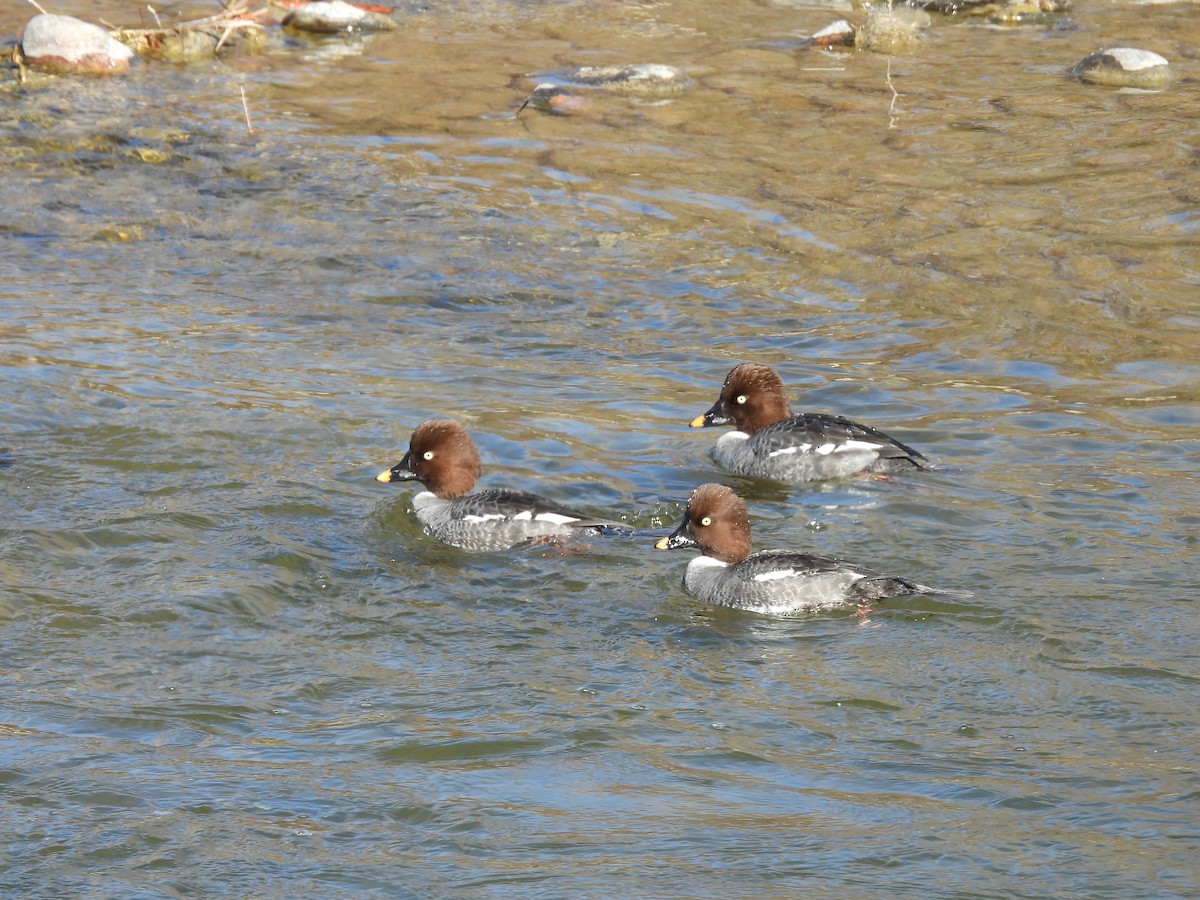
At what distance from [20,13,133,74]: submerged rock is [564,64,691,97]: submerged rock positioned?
556 cm

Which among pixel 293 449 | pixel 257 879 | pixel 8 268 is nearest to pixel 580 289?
pixel 293 449

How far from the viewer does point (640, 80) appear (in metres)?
Result: 19.0

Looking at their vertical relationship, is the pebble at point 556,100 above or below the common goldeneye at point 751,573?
above

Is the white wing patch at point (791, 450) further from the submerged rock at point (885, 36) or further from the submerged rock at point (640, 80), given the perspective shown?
the submerged rock at point (885, 36)

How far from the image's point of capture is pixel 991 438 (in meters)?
10.5

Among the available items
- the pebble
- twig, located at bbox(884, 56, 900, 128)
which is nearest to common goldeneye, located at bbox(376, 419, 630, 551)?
the pebble

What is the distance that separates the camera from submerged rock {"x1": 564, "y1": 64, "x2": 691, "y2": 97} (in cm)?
1892

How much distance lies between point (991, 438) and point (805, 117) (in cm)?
830

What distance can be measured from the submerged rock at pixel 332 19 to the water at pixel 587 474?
1.04 m

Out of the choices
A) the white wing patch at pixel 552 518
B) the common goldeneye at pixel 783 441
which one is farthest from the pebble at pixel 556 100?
the white wing patch at pixel 552 518

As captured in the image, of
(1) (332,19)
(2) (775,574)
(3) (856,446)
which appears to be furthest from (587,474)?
(1) (332,19)

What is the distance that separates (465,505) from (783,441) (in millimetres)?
2221

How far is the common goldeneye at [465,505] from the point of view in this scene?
29.9 ft

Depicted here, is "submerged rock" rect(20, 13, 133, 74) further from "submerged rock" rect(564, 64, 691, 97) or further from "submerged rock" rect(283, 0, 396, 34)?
"submerged rock" rect(564, 64, 691, 97)
